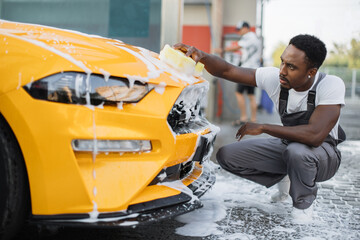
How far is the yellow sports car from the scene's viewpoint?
7.42ft

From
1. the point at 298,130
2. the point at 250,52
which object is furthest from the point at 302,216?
the point at 250,52

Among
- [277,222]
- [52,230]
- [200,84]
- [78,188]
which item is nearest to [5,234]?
[52,230]

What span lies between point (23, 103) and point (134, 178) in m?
0.64

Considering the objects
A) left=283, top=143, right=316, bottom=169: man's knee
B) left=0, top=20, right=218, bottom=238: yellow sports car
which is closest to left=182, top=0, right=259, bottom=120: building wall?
left=283, top=143, right=316, bottom=169: man's knee

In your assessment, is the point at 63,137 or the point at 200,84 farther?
the point at 200,84

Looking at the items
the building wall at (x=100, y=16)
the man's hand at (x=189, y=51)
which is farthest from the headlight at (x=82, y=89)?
the building wall at (x=100, y=16)

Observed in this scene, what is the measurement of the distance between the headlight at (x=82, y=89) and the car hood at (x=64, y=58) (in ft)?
0.10

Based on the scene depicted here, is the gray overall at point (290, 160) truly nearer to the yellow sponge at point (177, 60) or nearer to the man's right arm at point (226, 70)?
the man's right arm at point (226, 70)

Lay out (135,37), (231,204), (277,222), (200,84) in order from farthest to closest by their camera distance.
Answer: (135,37) → (231,204) → (277,222) → (200,84)

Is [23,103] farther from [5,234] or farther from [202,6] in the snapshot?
[202,6]

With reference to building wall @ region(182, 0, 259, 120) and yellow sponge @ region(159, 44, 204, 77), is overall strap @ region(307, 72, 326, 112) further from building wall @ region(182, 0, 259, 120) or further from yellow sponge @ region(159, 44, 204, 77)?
building wall @ region(182, 0, 259, 120)

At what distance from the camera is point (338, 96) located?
10.7 ft

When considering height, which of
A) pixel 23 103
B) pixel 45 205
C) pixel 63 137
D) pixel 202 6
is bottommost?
pixel 45 205

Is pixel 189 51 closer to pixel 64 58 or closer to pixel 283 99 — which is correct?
pixel 283 99
